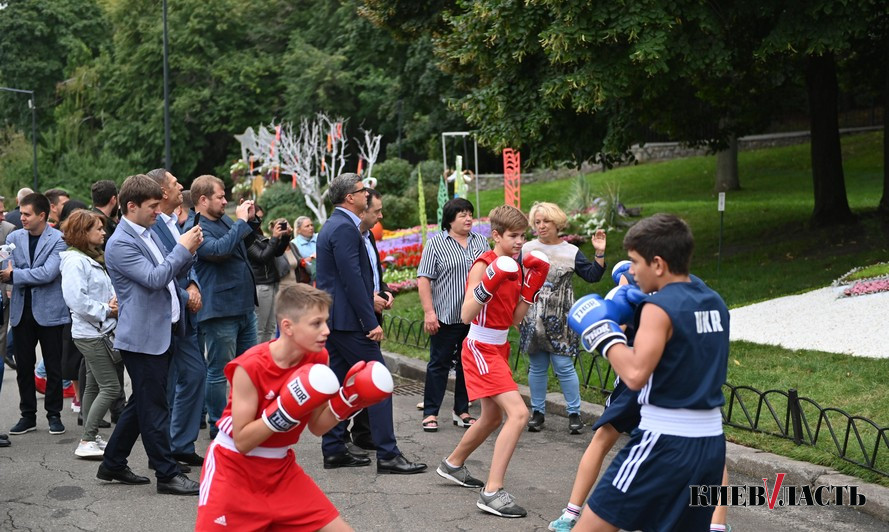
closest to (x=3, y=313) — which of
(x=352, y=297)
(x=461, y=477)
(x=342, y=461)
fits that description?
(x=342, y=461)

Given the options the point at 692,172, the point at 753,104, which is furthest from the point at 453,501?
the point at 692,172

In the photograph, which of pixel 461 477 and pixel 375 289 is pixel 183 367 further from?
pixel 461 477

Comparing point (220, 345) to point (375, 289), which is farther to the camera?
point (220, 345)

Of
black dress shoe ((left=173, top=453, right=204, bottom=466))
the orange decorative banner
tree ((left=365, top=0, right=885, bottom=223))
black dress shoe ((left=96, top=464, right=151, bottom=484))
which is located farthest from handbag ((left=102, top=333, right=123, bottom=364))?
the orange decorative banner

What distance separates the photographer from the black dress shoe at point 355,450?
7.39 metres

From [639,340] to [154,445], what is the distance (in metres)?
3.78

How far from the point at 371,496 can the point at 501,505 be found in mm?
953

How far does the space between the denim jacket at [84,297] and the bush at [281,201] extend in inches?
1056

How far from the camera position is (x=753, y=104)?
18828 mm

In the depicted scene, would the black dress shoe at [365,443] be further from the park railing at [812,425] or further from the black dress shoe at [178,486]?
the park railing at [812,425]

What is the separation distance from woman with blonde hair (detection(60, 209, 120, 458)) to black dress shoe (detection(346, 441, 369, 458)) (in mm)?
1768

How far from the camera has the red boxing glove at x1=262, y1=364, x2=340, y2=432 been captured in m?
3.89

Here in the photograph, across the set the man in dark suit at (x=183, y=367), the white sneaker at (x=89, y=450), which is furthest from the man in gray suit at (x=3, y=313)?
the man in dark suit at (x=183, y=367)

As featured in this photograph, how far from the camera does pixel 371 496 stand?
644cm
